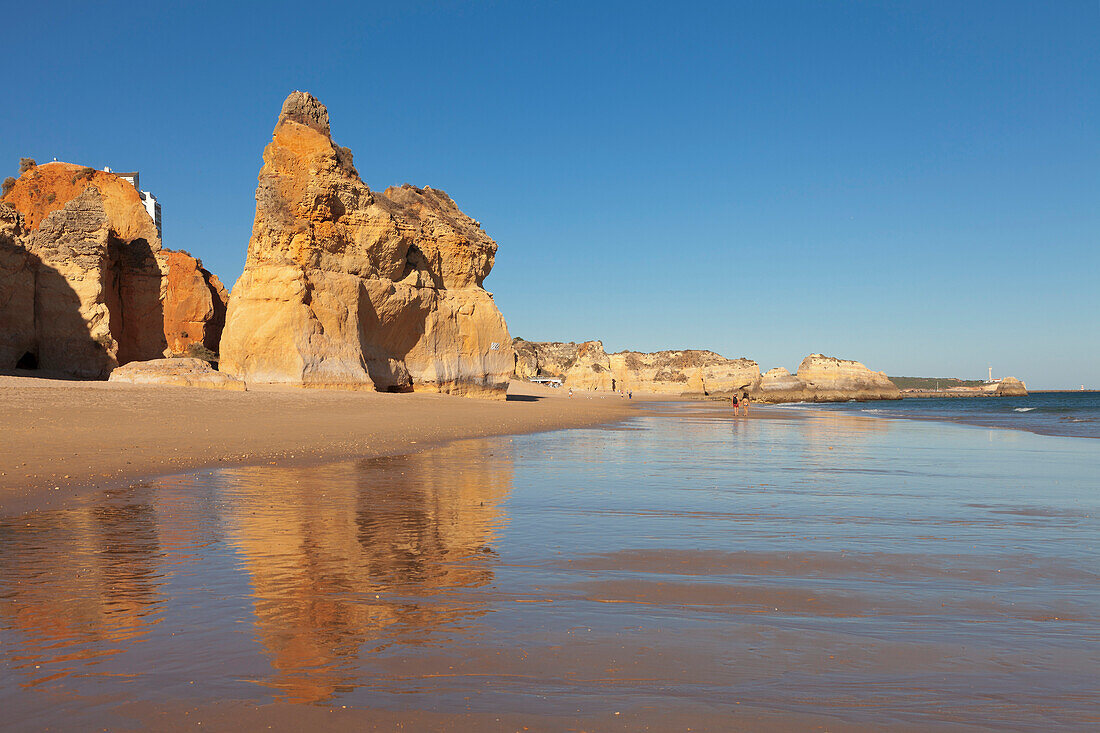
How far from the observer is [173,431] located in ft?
43.7

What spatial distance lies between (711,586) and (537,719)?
88.0 inches

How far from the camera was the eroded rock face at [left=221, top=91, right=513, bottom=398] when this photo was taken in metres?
28.0

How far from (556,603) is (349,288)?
2811cm

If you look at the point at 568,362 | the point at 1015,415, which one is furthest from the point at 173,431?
the point at 568,362

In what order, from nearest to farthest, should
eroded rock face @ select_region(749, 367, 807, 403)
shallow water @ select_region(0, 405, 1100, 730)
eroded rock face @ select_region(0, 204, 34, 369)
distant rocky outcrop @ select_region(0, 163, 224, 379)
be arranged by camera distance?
shallow water @ select_region(0, 405, 1100, 730), eroded rock face @ select_region(0, 204, 34, 369), distant rocky outcrop @ select_region(0, 163, 224, 379), eroded rock face @ select_region(749, 367, 807, 403)

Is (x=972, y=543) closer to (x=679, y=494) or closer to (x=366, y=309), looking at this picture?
(x=679, y=494)

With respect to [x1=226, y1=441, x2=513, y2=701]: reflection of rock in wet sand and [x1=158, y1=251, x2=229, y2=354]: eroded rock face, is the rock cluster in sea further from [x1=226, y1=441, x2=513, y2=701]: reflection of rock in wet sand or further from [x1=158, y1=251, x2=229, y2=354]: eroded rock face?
[x1=226, y1=441, x2=513, y2=701]: reflection of rock in wet sand

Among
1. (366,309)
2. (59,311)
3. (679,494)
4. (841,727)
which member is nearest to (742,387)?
(366,309)

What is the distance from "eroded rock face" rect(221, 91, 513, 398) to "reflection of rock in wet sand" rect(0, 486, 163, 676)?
69.6 feet

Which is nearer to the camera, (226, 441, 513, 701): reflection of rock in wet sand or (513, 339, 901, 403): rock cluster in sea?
(226, 441, 513, 701): reflection of rock in wet sand

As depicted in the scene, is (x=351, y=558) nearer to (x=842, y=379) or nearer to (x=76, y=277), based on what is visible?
(x=76, y=277)

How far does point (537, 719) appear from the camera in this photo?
105 inches

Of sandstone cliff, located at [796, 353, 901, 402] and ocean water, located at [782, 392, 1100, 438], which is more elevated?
sandstone cliff, located at [796, 353, 901, 402]

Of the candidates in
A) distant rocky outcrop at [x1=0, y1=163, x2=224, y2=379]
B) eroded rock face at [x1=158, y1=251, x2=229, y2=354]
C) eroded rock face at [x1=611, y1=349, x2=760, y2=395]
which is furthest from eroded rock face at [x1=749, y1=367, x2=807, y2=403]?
distant rocky outcrop at [x1=0, y1=163, x2=224, y2=379]
